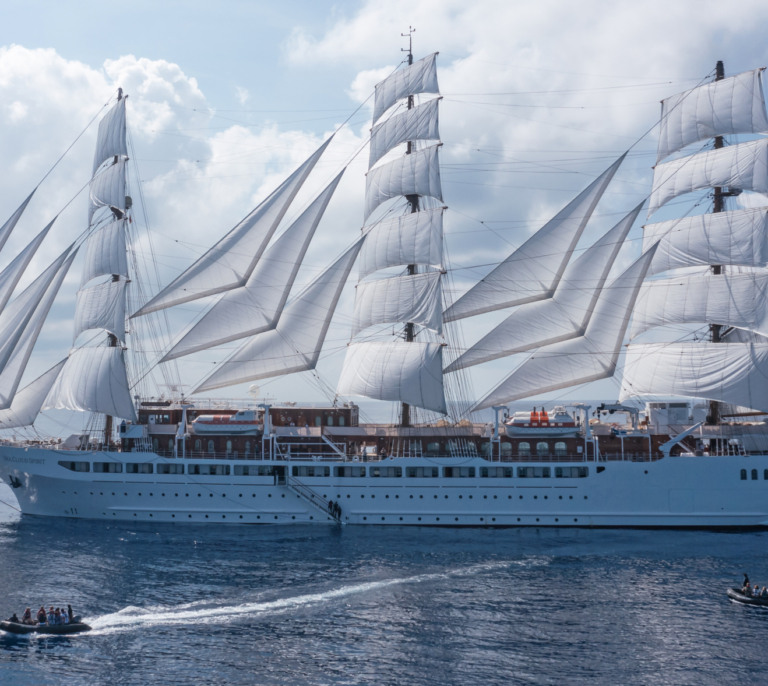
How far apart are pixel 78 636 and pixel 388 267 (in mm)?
26517

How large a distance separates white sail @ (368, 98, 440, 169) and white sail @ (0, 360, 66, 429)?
895 inches

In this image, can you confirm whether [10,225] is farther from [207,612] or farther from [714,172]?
[714,172]

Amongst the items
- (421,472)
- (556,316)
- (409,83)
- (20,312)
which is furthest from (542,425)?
(20,312)

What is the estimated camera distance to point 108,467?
37469mm

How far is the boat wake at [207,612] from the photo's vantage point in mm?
23484

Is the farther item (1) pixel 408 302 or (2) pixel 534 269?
(1) pixel 408 302

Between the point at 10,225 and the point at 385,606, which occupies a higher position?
the point at 10,225

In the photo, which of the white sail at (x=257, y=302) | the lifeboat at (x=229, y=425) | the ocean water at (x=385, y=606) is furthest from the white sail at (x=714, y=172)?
the lifeboat at (x=229, y=425)

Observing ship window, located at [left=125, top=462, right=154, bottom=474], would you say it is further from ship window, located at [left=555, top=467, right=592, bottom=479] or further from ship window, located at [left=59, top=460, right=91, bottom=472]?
ship window, located at [left=555, top=467, right=592, bottom=479]

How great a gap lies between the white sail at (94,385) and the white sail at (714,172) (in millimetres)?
31653

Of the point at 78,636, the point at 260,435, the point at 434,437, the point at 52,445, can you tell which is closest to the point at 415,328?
the point at 434,437

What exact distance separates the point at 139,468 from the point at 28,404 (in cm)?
789

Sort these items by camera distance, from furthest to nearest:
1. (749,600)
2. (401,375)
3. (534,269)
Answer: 1. (401,375)
2. (534,269)
3. (749,600)

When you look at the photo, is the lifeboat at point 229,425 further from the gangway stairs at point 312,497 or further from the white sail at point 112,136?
the white sail at point 112,136
